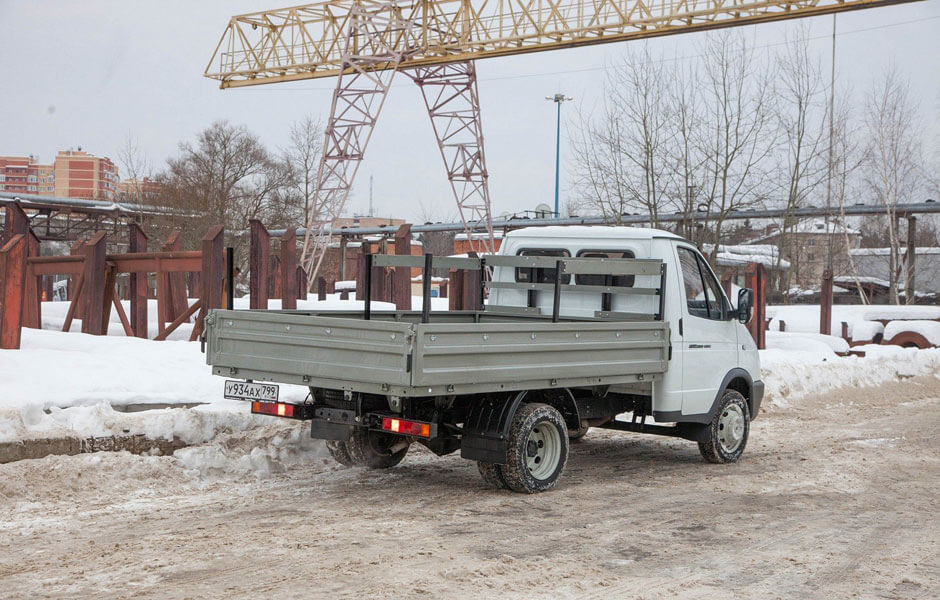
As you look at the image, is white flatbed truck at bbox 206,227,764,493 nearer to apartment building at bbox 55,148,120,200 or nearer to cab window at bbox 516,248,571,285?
cab window at bbox 516,248,571,285

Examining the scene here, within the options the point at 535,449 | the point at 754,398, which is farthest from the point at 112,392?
the point at 754,398

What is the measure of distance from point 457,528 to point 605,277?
3.46 metres

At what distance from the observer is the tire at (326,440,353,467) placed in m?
8.45

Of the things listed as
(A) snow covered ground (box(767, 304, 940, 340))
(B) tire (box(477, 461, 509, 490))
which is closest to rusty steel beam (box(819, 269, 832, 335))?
(A) snow covered ground (box(767, 304, 940, 340))

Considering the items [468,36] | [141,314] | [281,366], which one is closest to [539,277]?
[281,366]

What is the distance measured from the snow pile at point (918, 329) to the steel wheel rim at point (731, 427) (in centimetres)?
1612

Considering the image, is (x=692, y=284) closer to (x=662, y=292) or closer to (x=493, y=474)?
(x=662, y=292)

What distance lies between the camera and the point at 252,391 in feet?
25.1

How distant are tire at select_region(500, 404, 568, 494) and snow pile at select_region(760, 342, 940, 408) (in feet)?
25.3

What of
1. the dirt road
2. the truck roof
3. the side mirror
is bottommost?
the dirt road

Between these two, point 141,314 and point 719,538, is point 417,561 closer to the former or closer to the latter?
point 719,538

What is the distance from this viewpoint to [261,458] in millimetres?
8562

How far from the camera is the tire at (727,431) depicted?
368 inches

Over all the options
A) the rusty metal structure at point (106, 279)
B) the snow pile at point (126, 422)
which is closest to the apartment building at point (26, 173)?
the rusty metal structure at point (106, 279)
